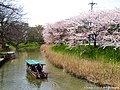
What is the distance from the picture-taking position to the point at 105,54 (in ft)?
52.8

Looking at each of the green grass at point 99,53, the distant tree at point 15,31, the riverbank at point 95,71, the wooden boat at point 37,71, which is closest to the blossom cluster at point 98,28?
the green grass at point 99,53

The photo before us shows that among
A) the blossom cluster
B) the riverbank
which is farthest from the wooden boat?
the blossom cluster

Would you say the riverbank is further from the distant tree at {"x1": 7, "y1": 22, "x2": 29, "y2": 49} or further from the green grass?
the distant tree at {"x1": 7, "y1": 22, "x2": 29, "y2": 49}

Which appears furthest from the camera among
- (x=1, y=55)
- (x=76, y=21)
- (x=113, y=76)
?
(x=1, y=55)

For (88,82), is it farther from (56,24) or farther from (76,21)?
(56,24)

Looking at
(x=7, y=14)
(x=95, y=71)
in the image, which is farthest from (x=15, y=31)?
(x=95, y=71)

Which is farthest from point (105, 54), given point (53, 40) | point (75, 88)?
point (53, 40)

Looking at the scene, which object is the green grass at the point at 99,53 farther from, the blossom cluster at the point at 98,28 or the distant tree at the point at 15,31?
the distant tree at the point at 15,31

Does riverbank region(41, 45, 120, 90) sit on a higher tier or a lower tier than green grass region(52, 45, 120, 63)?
lower

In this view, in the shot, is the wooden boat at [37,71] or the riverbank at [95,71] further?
the wooden boat at [37,71]

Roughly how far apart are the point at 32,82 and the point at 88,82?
356 cm

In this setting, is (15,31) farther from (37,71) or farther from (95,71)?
(95,71)

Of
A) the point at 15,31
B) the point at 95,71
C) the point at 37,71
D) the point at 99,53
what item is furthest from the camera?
the point at 15,31

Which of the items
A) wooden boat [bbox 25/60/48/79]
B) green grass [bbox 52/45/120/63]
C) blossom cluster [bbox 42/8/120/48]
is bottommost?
wooden boat [bbox 25/60/48/79]
